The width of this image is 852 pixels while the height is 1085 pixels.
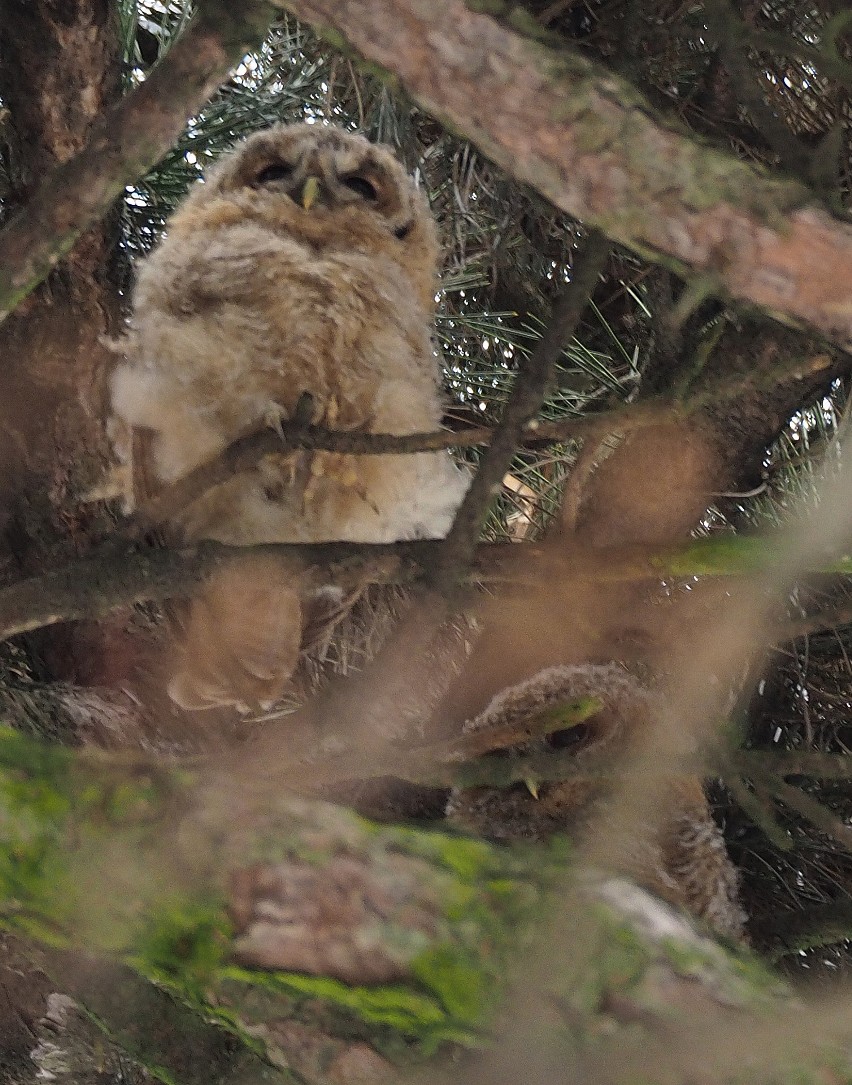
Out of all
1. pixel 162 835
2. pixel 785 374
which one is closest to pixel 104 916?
pixel 162 835

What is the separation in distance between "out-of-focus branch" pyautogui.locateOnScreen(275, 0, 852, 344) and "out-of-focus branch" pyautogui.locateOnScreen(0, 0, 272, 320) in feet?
0.54

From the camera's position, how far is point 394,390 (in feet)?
3.75

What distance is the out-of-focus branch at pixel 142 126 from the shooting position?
736 millimetres

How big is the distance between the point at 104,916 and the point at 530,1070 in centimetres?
21

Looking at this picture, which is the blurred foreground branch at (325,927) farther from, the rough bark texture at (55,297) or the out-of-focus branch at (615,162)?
the rough bark texture at (55,297)

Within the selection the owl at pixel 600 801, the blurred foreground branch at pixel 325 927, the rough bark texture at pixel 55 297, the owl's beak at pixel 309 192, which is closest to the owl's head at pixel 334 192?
the owl's beak at pixel 309 192

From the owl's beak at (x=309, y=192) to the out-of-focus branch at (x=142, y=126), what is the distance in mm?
580

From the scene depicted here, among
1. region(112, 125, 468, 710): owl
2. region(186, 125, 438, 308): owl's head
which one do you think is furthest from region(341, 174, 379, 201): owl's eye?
region(112, 125, 468, 710): owl

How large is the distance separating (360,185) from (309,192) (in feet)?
0.30

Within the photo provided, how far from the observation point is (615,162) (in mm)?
564

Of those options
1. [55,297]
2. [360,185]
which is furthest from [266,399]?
[360,185]

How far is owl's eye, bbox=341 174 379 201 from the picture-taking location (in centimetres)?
140

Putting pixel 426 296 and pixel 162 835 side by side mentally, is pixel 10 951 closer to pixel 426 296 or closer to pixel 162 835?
pixel 162 835

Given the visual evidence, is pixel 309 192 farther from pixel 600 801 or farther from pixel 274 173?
pixel 600 801
